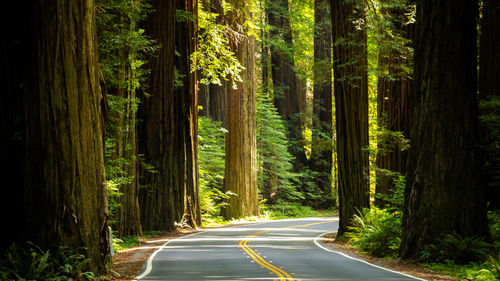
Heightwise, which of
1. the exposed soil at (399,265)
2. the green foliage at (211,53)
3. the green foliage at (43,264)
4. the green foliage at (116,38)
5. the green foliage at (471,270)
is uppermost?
the green foliage at (211,53)

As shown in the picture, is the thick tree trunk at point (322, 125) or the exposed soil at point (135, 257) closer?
the exposed soil at point (135, 257)

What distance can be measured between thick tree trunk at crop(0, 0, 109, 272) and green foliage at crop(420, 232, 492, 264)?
8.05m

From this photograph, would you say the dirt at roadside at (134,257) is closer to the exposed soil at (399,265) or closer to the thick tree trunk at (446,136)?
the exposed soil at (399,265)

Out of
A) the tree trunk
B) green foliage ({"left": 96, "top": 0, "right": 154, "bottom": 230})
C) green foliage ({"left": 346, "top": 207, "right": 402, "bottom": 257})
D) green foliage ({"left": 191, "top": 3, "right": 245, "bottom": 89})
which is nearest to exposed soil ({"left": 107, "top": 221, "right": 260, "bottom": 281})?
green foliage ({"left": 96, "top": 0, "right": 154, "bottom": 230})

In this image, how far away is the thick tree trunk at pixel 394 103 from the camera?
824 inches

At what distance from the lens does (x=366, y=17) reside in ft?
70.1

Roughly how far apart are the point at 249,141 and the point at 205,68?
6715mm

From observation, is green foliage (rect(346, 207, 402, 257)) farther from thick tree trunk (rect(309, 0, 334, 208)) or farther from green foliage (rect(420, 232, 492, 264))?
thick tree trunk (rect(309, 0, 334, 208))

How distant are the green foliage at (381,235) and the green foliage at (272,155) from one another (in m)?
22.3

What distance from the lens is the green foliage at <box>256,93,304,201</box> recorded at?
141 feet

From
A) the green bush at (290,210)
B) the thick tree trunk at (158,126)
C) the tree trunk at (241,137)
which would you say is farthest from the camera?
the green bush at (290,210)

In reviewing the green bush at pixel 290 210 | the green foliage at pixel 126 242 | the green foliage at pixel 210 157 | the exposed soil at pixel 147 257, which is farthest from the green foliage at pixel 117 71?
the green bush at pixel 290 210

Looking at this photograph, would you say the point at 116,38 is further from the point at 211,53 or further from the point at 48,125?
the point at 211,53

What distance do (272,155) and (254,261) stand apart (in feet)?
94.1
